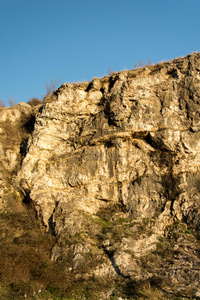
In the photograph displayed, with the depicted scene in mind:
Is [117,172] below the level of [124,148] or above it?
below

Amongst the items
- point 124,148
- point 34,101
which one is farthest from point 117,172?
point 34,101

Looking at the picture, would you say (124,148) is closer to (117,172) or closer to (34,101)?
(117,172)

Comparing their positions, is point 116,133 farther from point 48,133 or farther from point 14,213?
point 14,213

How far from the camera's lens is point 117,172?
51.9 feet

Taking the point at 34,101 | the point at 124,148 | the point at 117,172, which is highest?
the point at 34,101

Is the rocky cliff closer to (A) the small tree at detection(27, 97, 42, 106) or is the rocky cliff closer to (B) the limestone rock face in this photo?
(B) the limestone rock face

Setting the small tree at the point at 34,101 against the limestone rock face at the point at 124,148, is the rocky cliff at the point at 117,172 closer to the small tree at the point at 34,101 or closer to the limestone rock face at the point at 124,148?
the limestone rock face at the point at 124,148

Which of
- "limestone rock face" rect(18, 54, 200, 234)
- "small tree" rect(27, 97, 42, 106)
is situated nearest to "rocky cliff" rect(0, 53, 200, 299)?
"limestone rock face" rect(18, 54, 200, 234)

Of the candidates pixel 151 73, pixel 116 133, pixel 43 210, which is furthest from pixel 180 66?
pixel 43 210

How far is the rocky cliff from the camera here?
504 inches

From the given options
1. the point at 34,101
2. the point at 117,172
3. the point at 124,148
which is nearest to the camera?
the point at 117,172

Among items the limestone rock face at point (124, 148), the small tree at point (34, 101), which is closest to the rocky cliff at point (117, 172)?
the limestone rock face at point (124, 148)

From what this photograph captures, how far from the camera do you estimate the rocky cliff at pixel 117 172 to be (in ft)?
42.0

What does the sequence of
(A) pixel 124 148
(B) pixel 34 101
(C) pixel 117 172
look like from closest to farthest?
(C) pixel 117 172 < (A) pixel 124 148 < (B) pixel 34 101
